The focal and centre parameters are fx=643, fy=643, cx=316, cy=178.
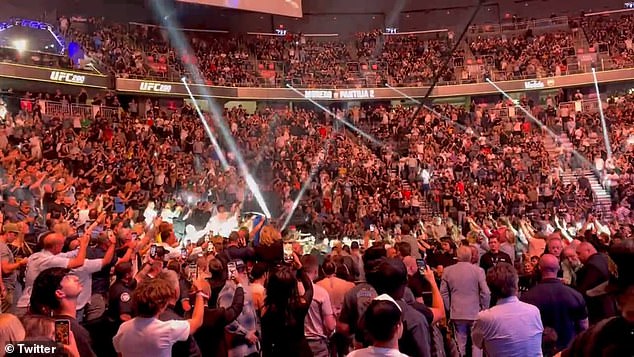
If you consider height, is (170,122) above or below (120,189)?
above

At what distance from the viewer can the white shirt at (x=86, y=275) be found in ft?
16.6

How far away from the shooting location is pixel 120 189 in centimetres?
1709

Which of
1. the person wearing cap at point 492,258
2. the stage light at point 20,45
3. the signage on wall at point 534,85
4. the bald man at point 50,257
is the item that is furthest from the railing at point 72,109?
the signage on wall at point 534,85

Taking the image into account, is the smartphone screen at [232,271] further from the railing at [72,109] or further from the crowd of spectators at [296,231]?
the railing at [72,109]

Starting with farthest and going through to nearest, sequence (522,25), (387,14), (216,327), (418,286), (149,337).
A: (387,14), (522,25), (418,286), (216,327), (149,337)

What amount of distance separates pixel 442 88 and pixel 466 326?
24125 mm

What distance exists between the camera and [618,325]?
207cm

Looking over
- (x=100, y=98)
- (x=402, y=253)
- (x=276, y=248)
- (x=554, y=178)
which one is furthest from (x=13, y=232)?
(x=554, y=178)

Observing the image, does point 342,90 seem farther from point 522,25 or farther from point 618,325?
point 618,325

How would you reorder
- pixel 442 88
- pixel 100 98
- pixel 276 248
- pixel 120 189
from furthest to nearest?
pixel 442 88 → pixel 100 98 → pixel 120 189 → pixel 276 248

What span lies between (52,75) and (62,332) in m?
20.0

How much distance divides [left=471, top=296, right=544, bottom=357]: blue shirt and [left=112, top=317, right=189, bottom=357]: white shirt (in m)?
1.83

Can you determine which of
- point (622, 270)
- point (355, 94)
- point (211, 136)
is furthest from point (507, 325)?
point (355, 94)

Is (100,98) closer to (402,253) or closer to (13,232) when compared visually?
(13,232)
